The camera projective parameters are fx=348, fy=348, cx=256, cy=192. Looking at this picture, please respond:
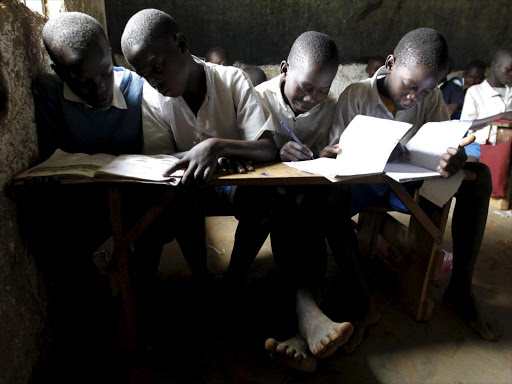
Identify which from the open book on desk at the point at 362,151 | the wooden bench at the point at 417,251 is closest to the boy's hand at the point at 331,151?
the open book on desk at the point at 362,151

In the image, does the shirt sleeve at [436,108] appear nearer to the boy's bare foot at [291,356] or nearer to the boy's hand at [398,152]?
the boy's hand at [398,152]

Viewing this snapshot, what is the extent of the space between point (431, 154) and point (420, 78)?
0.36m

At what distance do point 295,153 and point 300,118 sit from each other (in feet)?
0.96

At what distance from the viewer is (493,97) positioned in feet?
10.8

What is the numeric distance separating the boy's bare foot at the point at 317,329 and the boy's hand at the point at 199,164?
0.66m

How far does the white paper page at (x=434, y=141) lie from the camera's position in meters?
1.30

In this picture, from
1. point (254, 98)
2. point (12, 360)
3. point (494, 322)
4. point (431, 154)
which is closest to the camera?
point (12, 360)

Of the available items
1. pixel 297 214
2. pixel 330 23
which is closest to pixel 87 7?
pixel 297 214

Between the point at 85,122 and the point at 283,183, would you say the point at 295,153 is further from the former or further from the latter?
the point at 85,122

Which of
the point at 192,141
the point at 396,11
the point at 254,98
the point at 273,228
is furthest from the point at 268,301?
the point at 396,11

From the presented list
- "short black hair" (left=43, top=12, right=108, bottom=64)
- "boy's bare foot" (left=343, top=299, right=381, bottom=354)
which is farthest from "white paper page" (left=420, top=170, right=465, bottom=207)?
"short black hair" (left=43, top=12, right=108, bottom=64)

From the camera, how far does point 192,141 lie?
154 cm

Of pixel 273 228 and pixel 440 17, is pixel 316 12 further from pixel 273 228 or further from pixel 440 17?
pixel 273 228

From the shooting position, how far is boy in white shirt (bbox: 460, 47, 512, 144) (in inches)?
126
